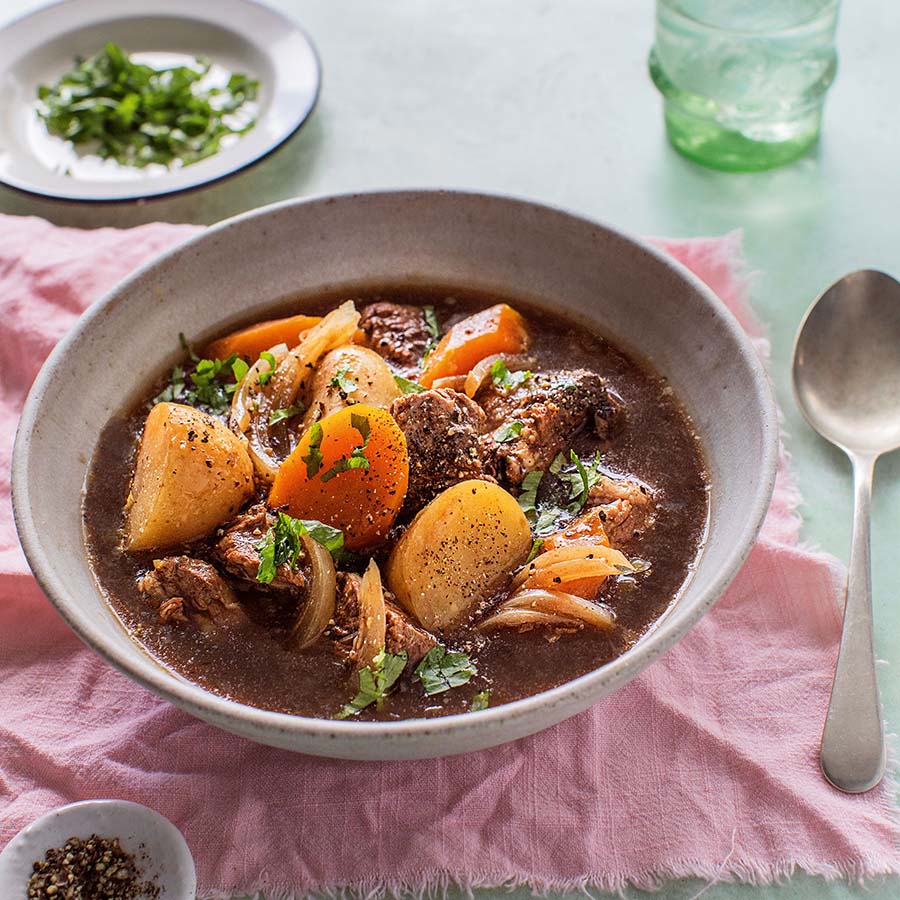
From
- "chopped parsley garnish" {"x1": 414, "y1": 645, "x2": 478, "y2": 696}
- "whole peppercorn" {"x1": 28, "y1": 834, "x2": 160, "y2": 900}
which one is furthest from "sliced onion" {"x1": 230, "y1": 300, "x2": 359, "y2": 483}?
"whole peppercorn" {"x1": 28, "y1": 834, "x2": 160, "y2": 900}

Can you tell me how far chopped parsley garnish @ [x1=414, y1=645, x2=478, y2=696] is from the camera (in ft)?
7.91

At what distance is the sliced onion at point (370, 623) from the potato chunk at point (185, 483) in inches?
18.8

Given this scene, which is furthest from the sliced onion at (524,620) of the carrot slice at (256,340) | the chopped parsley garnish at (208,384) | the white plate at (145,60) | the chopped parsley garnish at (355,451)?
the white plate at (145,60)

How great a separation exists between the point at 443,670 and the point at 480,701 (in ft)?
0.37

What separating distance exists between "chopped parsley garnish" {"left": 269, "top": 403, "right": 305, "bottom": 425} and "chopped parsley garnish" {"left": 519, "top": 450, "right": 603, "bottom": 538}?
674mm

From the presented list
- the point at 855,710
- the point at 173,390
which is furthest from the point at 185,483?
the point at 855,710

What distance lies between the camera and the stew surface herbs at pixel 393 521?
2465mm

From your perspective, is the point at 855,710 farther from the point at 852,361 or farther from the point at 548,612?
the point at 852,361

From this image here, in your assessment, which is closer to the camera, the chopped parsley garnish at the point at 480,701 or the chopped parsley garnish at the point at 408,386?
the chopped parsley garnish at the point at 480,701

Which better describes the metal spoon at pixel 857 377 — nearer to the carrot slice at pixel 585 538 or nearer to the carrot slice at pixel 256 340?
the carrot slice at pixel 585 538

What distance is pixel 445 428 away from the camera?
2746mm

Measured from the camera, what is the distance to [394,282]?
344 centimetres

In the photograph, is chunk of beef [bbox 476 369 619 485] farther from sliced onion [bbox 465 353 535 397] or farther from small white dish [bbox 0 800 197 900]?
small white dish [bbox 0 800 197 900]

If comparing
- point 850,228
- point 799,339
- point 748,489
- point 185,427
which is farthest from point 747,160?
point 185,427
